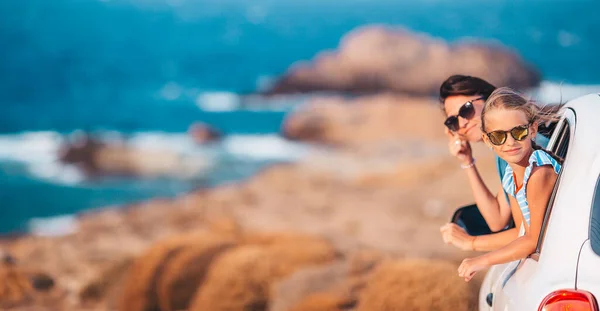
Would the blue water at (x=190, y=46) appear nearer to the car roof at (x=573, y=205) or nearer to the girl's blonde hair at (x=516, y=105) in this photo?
the girl's blonde hair at (x=516, y=105)

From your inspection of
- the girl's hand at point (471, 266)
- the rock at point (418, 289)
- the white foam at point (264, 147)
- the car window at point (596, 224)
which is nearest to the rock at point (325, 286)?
the rock at point (418, 289)

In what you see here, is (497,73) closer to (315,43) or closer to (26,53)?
(315,43)

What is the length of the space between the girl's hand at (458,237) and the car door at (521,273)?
14cm

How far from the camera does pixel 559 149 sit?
7.91 feet

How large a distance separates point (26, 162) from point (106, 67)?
4.80 feet

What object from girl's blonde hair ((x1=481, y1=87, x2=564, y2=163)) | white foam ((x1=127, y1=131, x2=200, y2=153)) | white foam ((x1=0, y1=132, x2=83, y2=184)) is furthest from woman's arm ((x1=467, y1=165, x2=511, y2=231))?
white foam ((x1=0, y1=132, x2=83, y2=184))

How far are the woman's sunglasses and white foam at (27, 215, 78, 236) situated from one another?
6680 millimetres

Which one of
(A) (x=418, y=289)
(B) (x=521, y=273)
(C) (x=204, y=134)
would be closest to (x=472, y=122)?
(B) (x=521, y=273)

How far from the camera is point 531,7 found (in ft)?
32.1

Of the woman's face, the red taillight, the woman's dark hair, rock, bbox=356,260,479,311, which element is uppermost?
the woman's dark hair

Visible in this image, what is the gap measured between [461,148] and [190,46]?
7365 mm

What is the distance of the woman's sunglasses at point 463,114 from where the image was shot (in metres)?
2.80

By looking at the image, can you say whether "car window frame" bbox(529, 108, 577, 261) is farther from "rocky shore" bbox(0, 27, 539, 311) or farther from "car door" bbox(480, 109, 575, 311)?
"rocky shore" bbox(0, 27, 539, 311)

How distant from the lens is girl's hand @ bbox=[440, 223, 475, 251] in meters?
2.66
